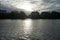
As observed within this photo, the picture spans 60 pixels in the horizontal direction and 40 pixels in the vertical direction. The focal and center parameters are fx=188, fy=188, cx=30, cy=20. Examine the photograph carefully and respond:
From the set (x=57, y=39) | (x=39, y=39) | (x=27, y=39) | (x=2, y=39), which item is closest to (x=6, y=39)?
(x=2, y=39)

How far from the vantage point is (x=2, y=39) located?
155 feet

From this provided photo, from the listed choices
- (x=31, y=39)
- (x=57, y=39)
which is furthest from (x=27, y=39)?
(x=57, y=39)

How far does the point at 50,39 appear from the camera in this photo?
160 ft

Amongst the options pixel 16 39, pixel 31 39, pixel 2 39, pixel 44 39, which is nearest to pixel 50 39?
pixel 44 39

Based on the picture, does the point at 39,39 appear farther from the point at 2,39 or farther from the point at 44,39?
the point at 2,39

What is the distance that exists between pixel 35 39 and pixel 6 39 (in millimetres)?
7389

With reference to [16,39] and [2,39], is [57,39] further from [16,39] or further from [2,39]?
[2,39]

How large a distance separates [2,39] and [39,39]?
9424 millimetres

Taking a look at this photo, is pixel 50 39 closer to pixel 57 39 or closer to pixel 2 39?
pixel 57 39

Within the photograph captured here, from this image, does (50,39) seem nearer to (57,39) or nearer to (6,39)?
(57,39)

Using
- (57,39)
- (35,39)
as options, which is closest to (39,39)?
(35,39)

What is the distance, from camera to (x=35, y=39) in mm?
48156

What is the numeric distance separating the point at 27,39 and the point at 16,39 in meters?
2.85

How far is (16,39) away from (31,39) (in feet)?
12.8
